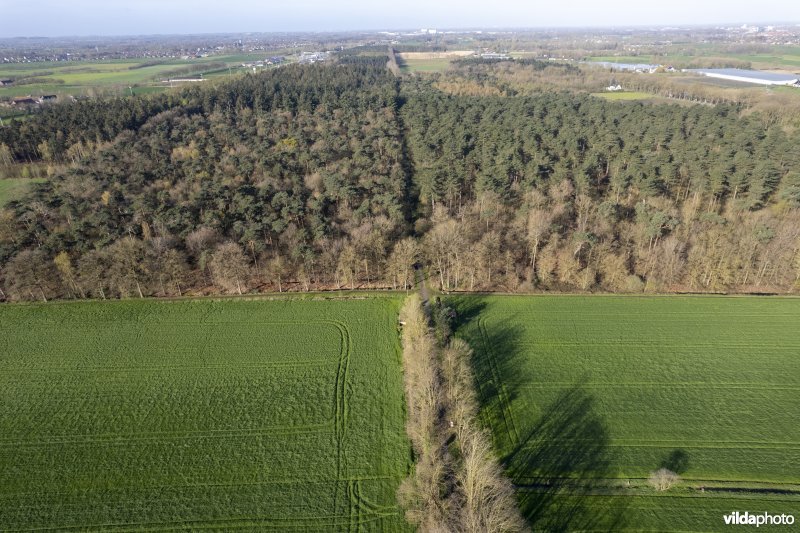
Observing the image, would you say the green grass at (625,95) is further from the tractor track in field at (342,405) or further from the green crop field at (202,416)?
the tractor track in field at (342,405)

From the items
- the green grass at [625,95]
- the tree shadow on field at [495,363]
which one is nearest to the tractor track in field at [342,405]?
the tree shadow on field at [495,363]

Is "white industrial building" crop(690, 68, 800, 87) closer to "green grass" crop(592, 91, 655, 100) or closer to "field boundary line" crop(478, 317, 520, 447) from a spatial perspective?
"green grass" crop(592, 91, 655, 100)

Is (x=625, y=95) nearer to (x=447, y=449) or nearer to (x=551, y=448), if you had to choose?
(x=551, y=448)

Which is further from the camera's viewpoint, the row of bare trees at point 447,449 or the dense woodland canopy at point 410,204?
the dense woodland canopy at point 410,204

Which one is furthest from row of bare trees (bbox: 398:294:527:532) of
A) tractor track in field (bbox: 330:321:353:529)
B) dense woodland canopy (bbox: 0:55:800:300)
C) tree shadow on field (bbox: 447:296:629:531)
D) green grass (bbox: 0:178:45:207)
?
green grass (bbox: 0:178:45:207)

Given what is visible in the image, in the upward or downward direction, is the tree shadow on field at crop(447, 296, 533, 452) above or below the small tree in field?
above

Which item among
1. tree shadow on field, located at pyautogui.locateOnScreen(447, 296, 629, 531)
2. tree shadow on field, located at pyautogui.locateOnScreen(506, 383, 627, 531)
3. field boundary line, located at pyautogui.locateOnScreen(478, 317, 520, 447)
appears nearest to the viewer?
tree shadow on field, located at pyautogui.locateOnScreen(506, 383, 627, 531)

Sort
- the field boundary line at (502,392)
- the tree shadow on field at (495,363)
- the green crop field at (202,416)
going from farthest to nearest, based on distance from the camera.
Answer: the tree shadow on field at (495,363) → the field boundary line at (502,392) → the green crop field at (202,416)
